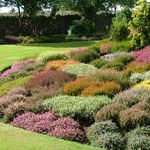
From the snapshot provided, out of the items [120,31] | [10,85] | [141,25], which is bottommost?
[10,85]

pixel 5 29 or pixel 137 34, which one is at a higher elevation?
pixel 137 34

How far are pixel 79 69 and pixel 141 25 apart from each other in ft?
15.8

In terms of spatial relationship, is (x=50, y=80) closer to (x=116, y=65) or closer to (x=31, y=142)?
(x=116, y=65)

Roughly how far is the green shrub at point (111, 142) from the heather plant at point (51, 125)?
58cm

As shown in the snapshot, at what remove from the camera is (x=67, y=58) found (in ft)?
65.9

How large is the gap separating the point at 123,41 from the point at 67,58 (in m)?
2.65

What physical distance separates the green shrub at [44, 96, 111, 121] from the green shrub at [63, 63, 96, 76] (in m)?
3.30

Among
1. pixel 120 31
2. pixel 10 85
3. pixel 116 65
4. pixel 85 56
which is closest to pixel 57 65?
pixel 85 56

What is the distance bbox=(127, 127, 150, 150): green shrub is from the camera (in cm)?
891

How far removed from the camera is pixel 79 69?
16.2m

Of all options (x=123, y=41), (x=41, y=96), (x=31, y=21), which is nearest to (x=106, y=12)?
(x=31, y=21)

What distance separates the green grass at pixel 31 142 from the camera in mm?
8820

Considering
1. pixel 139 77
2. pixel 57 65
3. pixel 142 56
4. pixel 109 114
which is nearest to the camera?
pixel 109 114

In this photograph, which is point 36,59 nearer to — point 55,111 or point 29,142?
point 55,111
